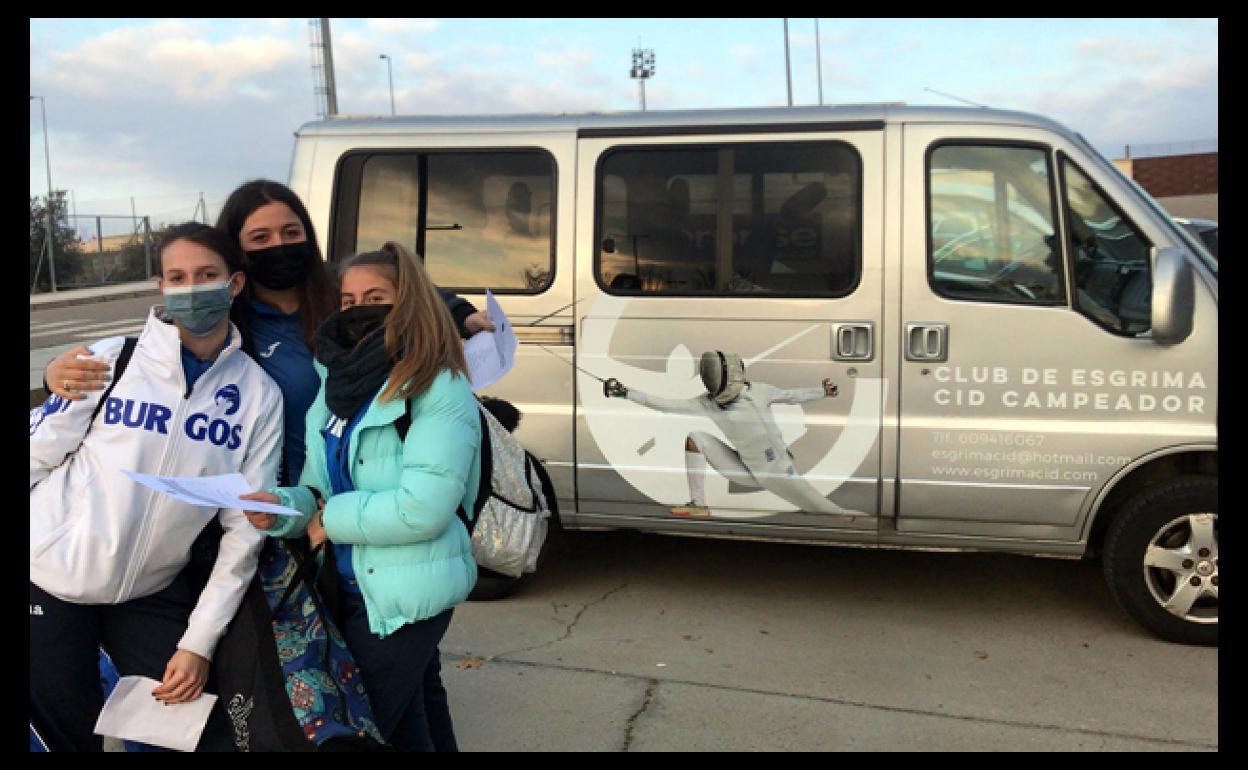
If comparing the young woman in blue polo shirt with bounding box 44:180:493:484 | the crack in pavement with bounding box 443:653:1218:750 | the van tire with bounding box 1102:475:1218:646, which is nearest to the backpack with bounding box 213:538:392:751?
the young woman in blue polo shirt with bounding box 44:180:493:484

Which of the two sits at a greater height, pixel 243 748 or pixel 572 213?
pixel 572 213

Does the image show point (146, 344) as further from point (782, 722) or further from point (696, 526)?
point (696, 526)

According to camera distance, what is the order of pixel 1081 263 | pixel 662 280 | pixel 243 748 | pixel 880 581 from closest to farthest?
pixel 243 748 < pixel 1081 263 < pixel 662 280 < pixel 880 581

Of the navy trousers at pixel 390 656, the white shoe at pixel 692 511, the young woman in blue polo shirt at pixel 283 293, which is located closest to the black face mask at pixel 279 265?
the young woman in blue polo shirt at pixel 283 293

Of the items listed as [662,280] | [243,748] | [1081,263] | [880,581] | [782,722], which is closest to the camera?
[243,748]

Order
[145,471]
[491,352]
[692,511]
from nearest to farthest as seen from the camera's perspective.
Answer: [145,471], [491,352], [692,511]

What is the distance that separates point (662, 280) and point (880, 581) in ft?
6.74

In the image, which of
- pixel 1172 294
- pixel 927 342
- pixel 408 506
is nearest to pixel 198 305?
pixel 408 506

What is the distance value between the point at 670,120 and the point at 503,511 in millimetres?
2699

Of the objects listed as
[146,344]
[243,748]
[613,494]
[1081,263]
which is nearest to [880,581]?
[613,494]

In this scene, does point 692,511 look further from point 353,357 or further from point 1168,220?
point 353,357

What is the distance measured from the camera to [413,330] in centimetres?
238

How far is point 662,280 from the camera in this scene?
4711 millimetres

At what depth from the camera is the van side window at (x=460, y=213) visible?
486 centimetres
